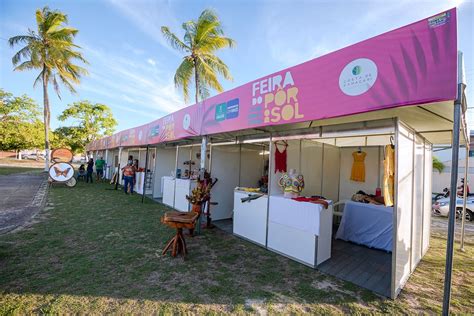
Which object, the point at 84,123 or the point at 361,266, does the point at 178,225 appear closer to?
the point at 361,266

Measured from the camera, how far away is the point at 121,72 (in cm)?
1184

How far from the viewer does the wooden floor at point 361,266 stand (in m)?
3.06

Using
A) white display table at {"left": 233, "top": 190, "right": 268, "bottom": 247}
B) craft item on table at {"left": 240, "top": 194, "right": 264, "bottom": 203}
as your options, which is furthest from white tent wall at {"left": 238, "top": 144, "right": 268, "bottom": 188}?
craft item on table at {"left": 240, "top": 194, "right": 264, "bottom": 203}

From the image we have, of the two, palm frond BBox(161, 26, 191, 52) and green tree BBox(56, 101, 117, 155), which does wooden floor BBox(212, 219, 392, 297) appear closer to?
palm frond BBox(161, 26, 191, 52)

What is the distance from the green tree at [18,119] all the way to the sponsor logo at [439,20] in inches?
1304

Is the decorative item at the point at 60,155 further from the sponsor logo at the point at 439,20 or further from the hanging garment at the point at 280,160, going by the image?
the sponsor logo at the point at 439,20

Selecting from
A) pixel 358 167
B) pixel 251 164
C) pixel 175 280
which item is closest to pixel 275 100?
pixel 175 280

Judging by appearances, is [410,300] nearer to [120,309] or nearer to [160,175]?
[120,309]

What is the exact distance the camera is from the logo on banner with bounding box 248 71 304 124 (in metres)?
3.23

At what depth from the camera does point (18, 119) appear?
919 inches

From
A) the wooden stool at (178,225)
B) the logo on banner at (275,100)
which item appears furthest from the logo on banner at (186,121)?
the wooden stool at (178,225)

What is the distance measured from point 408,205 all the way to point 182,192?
586cm

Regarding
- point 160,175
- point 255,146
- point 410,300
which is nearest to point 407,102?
point 410,300

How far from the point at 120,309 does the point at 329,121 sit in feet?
12.5
